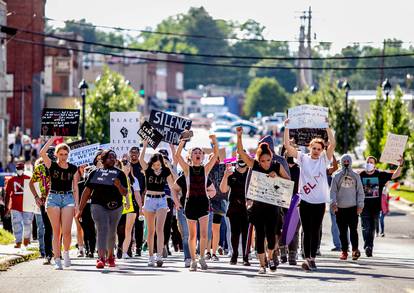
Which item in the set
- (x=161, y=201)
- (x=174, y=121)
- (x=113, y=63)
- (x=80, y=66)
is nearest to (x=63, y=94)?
(x=80, y=66)

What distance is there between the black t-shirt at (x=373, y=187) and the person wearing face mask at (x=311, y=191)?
4.37m

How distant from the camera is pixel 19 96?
8538 centimetres

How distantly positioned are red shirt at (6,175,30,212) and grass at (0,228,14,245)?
1.35 metres

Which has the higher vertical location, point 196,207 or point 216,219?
point 196,207

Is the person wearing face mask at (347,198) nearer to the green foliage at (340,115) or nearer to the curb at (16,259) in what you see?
the curb at (16,259)

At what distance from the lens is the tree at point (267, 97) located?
163m

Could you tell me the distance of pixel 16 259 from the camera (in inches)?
842

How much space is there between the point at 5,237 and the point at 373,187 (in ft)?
28.8

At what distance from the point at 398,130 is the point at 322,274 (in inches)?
1445

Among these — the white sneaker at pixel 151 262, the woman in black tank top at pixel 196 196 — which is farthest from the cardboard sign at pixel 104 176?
the white sneaker at pixel 151 262

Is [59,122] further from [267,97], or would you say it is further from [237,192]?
[267,97]

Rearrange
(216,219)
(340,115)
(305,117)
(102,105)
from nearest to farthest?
(216,219) → (305,117) → (340,115) → (102,105)

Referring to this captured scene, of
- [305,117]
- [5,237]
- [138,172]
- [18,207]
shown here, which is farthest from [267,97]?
[138,172]

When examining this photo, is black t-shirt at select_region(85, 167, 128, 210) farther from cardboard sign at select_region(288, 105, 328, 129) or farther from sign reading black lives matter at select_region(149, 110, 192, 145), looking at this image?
sign reading black lives matter at select_region(149, 110, 192, 145)
